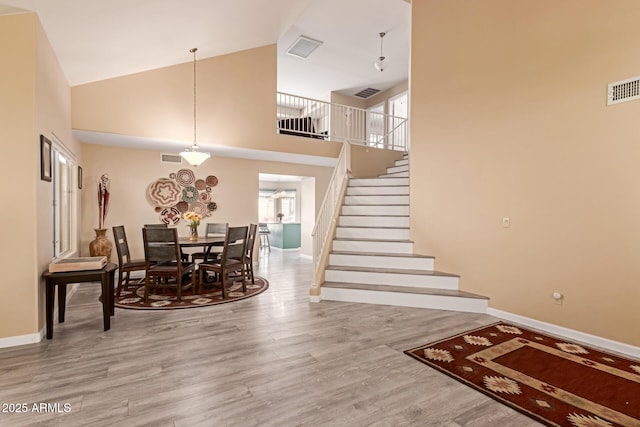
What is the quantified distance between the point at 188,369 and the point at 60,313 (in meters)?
2.05

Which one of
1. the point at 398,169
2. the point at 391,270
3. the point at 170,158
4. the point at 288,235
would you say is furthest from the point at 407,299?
the point at 288,235

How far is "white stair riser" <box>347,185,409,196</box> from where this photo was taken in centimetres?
565

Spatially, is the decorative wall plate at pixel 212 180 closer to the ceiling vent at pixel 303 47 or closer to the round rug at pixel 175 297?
the round rug at pixel 175 297

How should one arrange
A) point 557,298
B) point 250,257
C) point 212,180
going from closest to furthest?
1. point 557,298
2. point 250,257
3. point 212,180

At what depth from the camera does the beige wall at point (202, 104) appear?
15.3 ft

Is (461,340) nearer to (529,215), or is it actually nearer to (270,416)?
(529,215)

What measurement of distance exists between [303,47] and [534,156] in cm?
516

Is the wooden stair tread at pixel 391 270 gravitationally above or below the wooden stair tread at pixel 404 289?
above

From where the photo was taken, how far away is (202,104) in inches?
213

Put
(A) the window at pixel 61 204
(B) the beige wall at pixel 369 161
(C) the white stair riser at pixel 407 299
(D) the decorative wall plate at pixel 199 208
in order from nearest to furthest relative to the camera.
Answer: (C) the white stair riser at pixel 407 299 → (A) the window at pixel 61 204 → (D) the decorative wall plate at pixel 199 208 → (B) the beige wall at pixel 369 161

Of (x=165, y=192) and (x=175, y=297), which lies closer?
(x=175, y=297)

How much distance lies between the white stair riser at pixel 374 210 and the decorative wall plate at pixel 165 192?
11.1 feet

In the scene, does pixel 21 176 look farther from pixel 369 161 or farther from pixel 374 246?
pixel 369 161

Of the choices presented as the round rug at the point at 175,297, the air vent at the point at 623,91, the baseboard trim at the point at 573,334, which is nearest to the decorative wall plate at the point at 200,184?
the round rug at the point at 175,297
